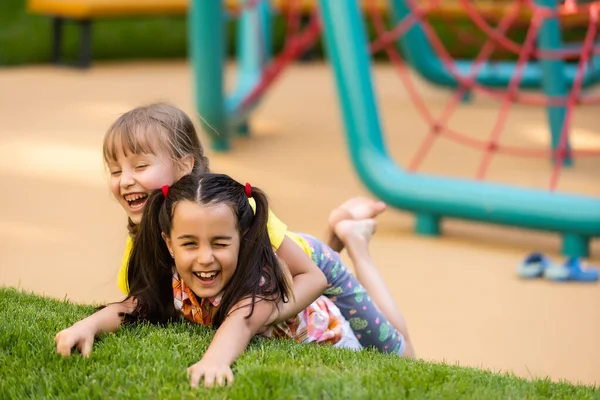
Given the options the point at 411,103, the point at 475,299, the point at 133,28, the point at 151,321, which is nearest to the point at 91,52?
the point at 133,28

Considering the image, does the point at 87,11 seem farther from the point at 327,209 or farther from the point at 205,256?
the point at 205,256

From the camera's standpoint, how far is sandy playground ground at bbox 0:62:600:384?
4.01 meters

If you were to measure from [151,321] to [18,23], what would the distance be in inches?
369

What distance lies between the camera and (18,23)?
11.5 meters

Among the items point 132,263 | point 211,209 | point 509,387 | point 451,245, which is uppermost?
point 211,209

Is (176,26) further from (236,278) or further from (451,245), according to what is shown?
(236,278)

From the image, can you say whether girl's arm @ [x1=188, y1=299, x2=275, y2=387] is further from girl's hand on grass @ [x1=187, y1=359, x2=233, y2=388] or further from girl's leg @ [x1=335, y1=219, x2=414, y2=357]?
girl's leg @ [x1=335, y1=219, x2=414, y2=357]

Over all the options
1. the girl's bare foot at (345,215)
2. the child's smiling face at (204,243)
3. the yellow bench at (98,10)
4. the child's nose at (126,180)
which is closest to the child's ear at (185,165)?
the child's nose at (126,180)

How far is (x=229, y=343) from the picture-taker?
8.30ft

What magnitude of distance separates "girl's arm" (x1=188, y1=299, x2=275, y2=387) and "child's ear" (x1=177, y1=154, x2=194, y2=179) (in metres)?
0.48

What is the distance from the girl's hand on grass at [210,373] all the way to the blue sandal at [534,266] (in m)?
2.59

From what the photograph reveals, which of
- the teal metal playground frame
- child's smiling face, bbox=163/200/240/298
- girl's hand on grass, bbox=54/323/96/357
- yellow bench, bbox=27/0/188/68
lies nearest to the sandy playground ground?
the teal metal playground frame

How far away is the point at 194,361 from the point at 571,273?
258cm

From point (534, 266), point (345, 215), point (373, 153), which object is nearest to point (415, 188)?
point (373, 153)
